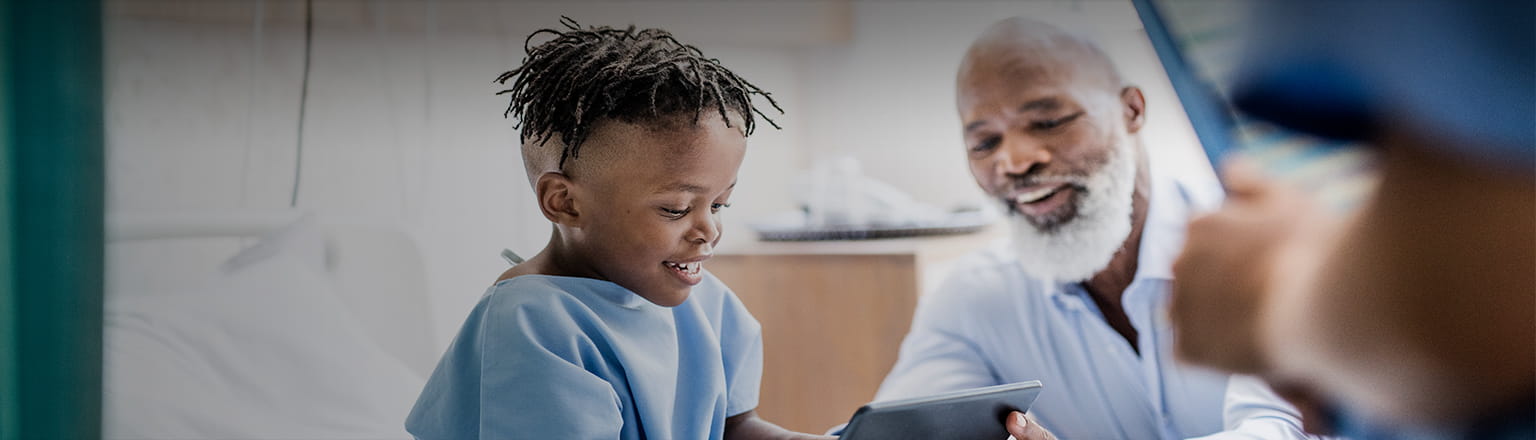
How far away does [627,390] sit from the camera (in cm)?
105

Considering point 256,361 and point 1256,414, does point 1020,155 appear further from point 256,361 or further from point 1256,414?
point 256,361

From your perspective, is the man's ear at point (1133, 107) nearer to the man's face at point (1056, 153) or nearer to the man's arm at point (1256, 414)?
the man's face at point (1056, 153)

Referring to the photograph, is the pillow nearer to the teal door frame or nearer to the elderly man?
the teal door frame

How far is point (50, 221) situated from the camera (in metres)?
1.46

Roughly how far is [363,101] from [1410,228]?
1323 millimetres

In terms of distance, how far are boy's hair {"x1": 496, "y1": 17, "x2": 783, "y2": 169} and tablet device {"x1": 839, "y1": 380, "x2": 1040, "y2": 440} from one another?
0.30m

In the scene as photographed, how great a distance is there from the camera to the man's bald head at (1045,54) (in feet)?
4.73

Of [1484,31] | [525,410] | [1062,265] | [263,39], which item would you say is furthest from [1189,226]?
[263,39]

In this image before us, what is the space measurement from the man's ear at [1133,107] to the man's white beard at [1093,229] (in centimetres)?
3

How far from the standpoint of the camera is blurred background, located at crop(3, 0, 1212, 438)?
4.78ft

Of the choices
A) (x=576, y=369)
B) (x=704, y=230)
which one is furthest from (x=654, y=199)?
(x=576, y=369)

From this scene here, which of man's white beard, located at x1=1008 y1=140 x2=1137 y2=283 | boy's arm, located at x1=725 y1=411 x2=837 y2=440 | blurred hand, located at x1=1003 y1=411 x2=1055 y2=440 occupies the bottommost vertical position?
boy's arm, located at x1=725 y1=411 x2=837 y2=440

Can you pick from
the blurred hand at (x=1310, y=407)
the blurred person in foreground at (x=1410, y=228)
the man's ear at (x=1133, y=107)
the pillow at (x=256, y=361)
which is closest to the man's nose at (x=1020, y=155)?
the man's ear at (x=1133, y=107)

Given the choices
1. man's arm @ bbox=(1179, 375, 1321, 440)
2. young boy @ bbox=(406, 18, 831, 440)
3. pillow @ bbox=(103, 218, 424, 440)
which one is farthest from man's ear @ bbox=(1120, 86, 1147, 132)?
pillow @ bbox=(103, 218, 424, 440)
